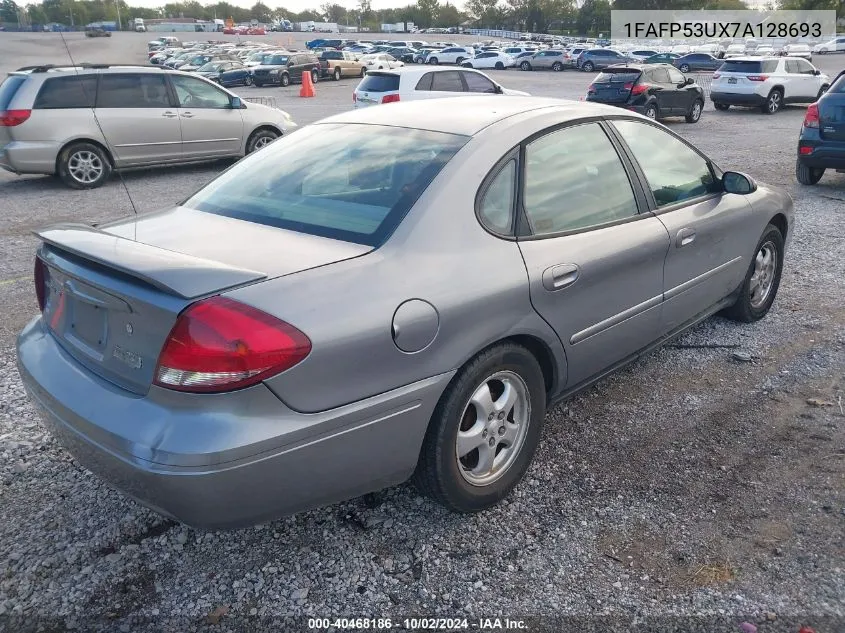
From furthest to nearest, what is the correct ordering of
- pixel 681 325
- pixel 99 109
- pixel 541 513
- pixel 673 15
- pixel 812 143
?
pixel 673 15, pixel 99 109, pixel 812 143, pixel 681 325, pixel 541 513

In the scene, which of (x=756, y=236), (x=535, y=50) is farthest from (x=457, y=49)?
(x=756, y=236)

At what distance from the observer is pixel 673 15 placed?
7106 centimetres

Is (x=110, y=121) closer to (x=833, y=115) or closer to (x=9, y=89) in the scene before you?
(x=9, y=89)

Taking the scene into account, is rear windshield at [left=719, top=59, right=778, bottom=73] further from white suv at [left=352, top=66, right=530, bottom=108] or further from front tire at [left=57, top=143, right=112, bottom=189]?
front tire at [left=57, top=143, right=112, bottom=189]

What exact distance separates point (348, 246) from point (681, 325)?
7.67 feet

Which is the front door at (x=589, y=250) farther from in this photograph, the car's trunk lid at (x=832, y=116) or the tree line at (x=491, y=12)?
the tree line at (x=491, y=12)

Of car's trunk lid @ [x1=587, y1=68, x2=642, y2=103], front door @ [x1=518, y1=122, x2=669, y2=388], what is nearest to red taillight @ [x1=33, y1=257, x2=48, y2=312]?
front door @ [x1=518, y1=122, x2=669, y2=388]

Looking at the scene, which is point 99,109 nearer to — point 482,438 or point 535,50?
point 482,438

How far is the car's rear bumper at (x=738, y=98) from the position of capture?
68.2ft

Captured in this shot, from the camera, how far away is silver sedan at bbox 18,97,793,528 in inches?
89.0

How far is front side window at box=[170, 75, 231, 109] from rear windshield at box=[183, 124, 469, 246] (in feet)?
27.3

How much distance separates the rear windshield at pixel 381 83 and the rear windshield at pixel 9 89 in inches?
275

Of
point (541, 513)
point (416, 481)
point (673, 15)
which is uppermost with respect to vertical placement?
point (673, 15)

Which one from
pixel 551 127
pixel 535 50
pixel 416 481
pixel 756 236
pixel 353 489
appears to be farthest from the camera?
pixel 535 50
